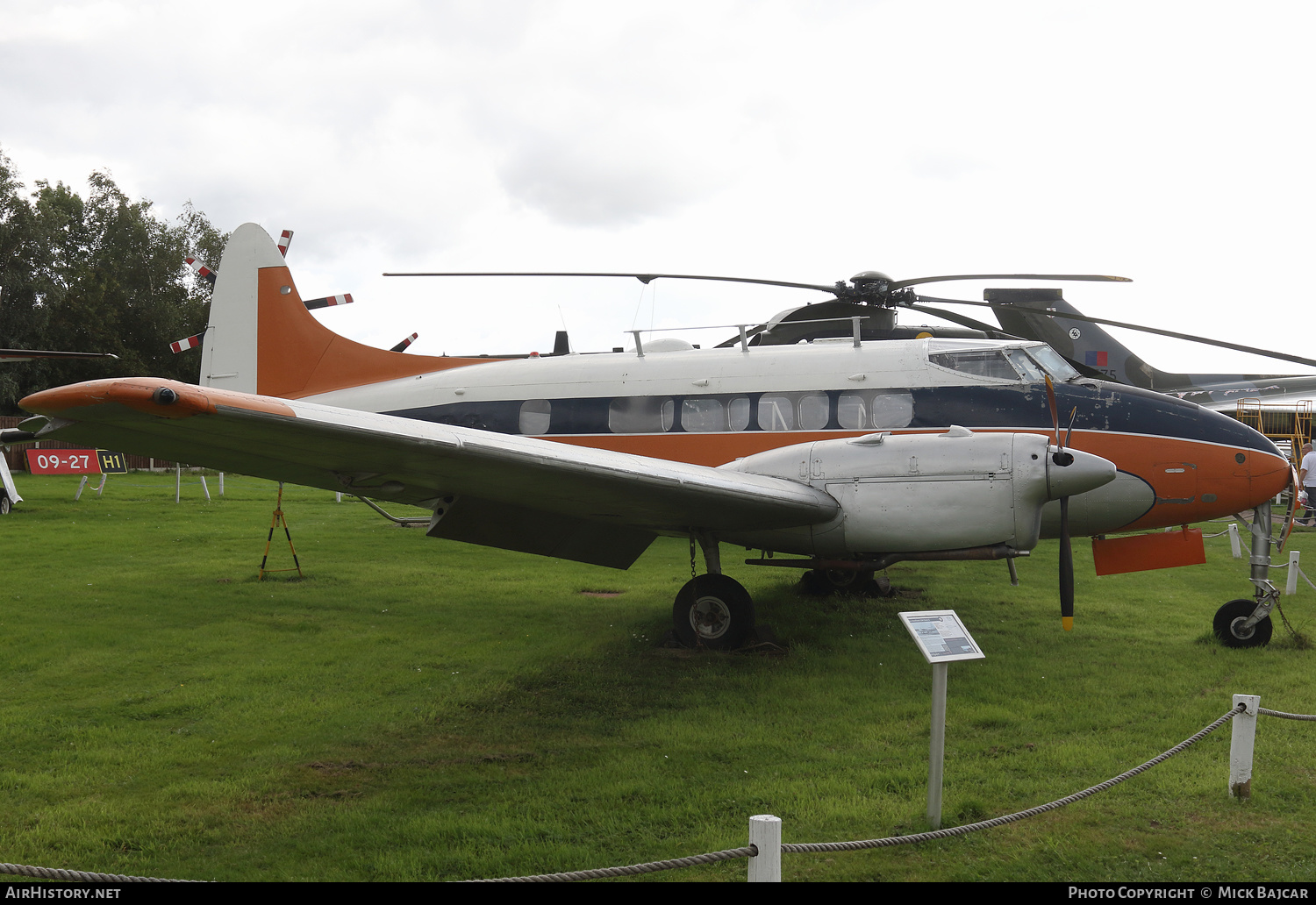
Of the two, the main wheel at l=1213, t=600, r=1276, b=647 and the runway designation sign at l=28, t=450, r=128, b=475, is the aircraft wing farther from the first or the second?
the runway designation sign at l=28, t=450, r=128, b=475

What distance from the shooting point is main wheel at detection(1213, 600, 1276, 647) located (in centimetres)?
859

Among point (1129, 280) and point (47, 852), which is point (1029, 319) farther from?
point (47, 852)

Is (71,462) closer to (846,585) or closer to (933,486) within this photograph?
(846,585)

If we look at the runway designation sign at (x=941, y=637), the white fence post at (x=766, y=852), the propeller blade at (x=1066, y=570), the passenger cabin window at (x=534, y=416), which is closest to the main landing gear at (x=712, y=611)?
the propeller blade at (x=1066, y=570)

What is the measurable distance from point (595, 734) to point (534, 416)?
5.01 m

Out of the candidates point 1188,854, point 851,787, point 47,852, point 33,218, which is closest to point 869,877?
point 851,787

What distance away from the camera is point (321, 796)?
5301 mm

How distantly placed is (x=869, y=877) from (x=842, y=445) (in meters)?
4.31

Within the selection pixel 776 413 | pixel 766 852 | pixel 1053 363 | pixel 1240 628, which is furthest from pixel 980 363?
pixel 766 852

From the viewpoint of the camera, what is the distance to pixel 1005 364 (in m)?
9.34

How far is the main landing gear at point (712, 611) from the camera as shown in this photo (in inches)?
334

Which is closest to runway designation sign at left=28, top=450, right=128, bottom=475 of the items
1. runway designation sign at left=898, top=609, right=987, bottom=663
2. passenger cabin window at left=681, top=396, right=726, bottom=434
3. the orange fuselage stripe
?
passenger cabin window at left=681, top=396, right=726, bottom=434

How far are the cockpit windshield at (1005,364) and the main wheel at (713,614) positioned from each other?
3481 millimetres

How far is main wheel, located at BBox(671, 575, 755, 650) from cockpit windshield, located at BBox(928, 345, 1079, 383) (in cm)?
348
